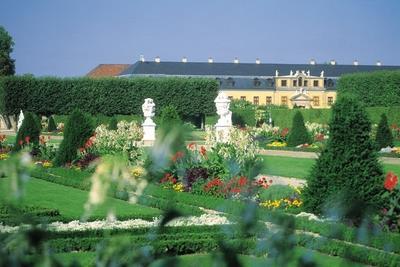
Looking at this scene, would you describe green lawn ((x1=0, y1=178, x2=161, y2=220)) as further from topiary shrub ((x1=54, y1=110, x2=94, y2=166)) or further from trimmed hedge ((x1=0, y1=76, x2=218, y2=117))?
trimmed hedge ((x1=0, y1=76, x2=218, y2=117))

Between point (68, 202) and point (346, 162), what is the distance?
460 centimetres

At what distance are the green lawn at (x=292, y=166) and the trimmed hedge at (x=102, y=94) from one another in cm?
2336

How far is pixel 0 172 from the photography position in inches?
43.7

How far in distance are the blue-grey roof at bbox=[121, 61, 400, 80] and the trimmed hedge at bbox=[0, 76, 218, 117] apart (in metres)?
26.6

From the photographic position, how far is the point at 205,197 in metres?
10.5

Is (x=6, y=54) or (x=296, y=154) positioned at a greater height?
(x=6, y=54)

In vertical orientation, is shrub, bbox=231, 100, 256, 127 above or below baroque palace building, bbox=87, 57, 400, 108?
below

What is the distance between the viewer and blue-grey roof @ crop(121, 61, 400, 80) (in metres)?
70.5

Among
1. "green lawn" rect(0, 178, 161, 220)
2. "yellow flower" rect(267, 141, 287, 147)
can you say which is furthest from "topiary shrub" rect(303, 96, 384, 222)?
"yellow flower" rect(267, 141, 287, 147)

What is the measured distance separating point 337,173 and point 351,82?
113 ft

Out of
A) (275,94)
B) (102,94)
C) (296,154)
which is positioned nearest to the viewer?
(296,154)

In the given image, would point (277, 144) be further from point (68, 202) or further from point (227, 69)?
point (227, 69)

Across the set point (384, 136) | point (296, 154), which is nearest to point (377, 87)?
point (384, 136)

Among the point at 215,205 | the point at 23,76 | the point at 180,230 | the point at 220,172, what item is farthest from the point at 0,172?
the point at 23,76
